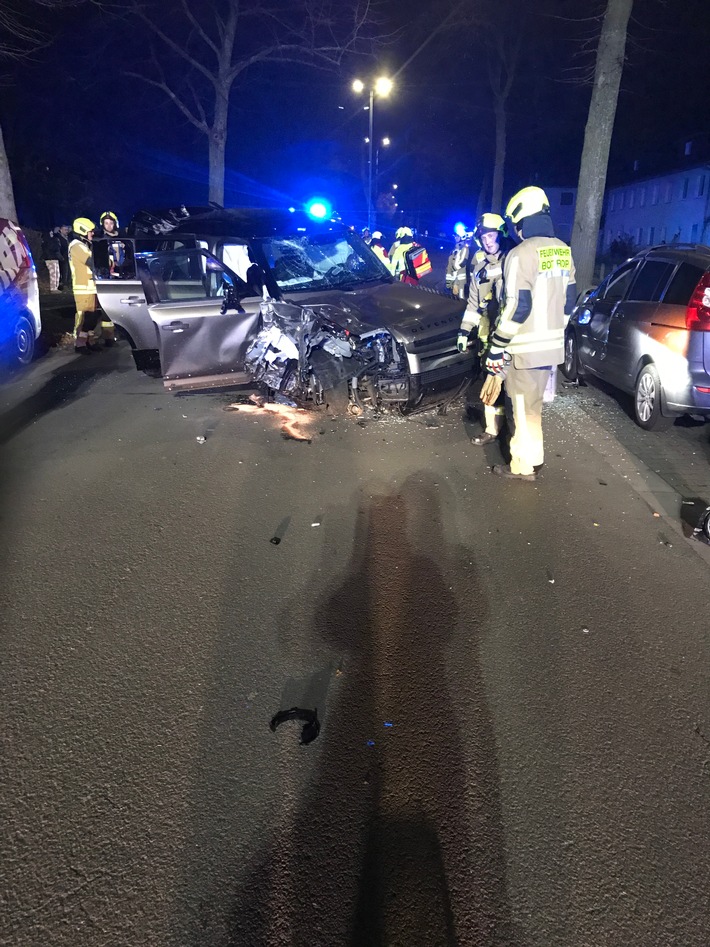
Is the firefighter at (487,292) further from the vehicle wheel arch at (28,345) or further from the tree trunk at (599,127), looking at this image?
the tree trunk at (599,127)

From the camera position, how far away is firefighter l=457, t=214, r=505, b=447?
5.94 metres

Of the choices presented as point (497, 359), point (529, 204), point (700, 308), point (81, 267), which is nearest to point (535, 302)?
point (497, 359)

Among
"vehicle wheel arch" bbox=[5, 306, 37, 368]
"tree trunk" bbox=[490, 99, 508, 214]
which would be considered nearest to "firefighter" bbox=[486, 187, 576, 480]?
"vehicle wheel arch" bbox=[5, 306, 37, 368]

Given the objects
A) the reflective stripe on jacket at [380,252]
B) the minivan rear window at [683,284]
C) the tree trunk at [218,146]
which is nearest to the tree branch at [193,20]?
the tree trunk at [218,146]

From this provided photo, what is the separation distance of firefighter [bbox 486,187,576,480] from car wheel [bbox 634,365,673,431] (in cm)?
157

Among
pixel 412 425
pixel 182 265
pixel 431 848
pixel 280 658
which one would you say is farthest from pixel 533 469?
pixel 182 265

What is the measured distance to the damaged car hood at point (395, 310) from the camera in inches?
247

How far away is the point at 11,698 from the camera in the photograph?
288 cm

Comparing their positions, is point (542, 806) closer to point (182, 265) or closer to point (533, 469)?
point (533, 469)

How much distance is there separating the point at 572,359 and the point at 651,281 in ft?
6.46

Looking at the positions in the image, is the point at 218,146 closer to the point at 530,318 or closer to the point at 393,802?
the point at 530,318

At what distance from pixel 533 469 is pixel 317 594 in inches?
100

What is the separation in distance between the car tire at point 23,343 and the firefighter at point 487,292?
255 inches

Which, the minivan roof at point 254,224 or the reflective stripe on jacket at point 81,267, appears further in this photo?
the reflective stripe on jacket at point 81,267
